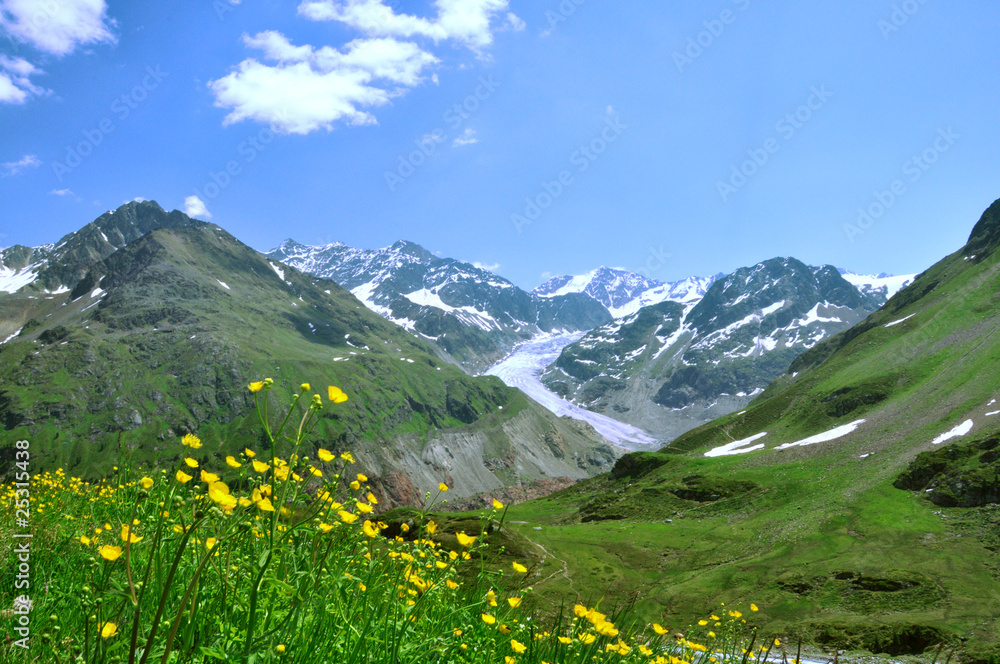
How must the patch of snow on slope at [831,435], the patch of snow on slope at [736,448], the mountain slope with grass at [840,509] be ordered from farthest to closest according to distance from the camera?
the patch of snow on slope at [736,448] → the patch of snow on slope at [831,435] → the mountain slope with grass at [840,509]

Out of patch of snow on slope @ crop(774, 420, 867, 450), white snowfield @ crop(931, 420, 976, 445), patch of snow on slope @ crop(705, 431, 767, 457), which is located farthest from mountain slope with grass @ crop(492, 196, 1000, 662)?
patch of snow on slope @ crop(705, 431, 767, 457)

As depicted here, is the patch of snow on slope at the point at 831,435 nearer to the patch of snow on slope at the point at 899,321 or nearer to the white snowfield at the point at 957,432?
the white snowfield at the point at 957,432

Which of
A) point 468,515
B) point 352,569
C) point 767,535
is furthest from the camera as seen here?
point 767,535

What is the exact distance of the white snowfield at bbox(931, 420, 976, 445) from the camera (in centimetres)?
9212

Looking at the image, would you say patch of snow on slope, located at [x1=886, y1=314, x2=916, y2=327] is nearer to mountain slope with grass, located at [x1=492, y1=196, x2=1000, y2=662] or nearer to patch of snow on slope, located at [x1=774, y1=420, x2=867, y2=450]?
mountain slope with grass, located at [x1=492, y1=196, x2=1000, y2=662]

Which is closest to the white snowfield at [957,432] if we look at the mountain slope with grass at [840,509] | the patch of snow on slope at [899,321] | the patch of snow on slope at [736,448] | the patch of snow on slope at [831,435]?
the mountain slope with grass at [840,509]

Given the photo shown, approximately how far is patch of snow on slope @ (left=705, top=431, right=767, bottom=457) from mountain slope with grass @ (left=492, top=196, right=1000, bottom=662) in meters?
0.91

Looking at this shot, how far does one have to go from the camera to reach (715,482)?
103438mm

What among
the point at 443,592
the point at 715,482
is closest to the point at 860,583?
the point at 715,482

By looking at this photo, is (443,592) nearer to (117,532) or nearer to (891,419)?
(117,532)

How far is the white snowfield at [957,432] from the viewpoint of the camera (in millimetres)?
92125

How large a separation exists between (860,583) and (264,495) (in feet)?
222

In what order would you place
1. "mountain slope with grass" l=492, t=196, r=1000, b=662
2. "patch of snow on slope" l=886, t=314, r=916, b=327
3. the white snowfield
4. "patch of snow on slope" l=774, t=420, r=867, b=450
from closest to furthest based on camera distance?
"mountain slope with grass" l=492, t=196, r=1000, b=662 < the white snowfield < "patch of snow on slope" l=774, t=420, r=867, b=450 < "patch of snow on slope" l=886, t=314, r=916, b=327

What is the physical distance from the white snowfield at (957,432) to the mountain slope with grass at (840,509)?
43cm
